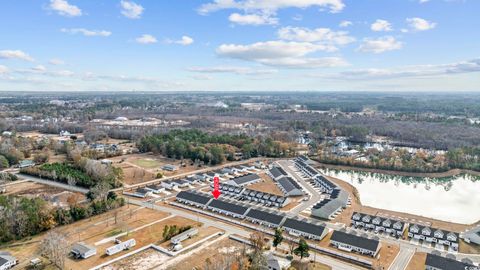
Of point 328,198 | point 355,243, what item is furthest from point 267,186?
point 355,243

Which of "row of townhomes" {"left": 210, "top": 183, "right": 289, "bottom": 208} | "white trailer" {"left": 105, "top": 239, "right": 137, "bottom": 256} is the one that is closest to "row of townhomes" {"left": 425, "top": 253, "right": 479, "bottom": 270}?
"row of townhomes" {"left": 210, "top": 183, "right": 289, "bottom": 208}

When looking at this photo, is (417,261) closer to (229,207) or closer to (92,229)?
(229,207)

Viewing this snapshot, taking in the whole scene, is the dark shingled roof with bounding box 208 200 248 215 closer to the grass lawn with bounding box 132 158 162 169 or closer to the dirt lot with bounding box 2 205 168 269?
the dirt lot with bounding box 2 205 168 269

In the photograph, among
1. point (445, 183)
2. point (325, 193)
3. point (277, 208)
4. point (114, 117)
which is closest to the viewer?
point (277, 208)

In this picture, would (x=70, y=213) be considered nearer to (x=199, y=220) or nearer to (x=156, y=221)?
(x=156, y=221)

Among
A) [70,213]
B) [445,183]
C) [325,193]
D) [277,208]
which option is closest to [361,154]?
[445,183]
